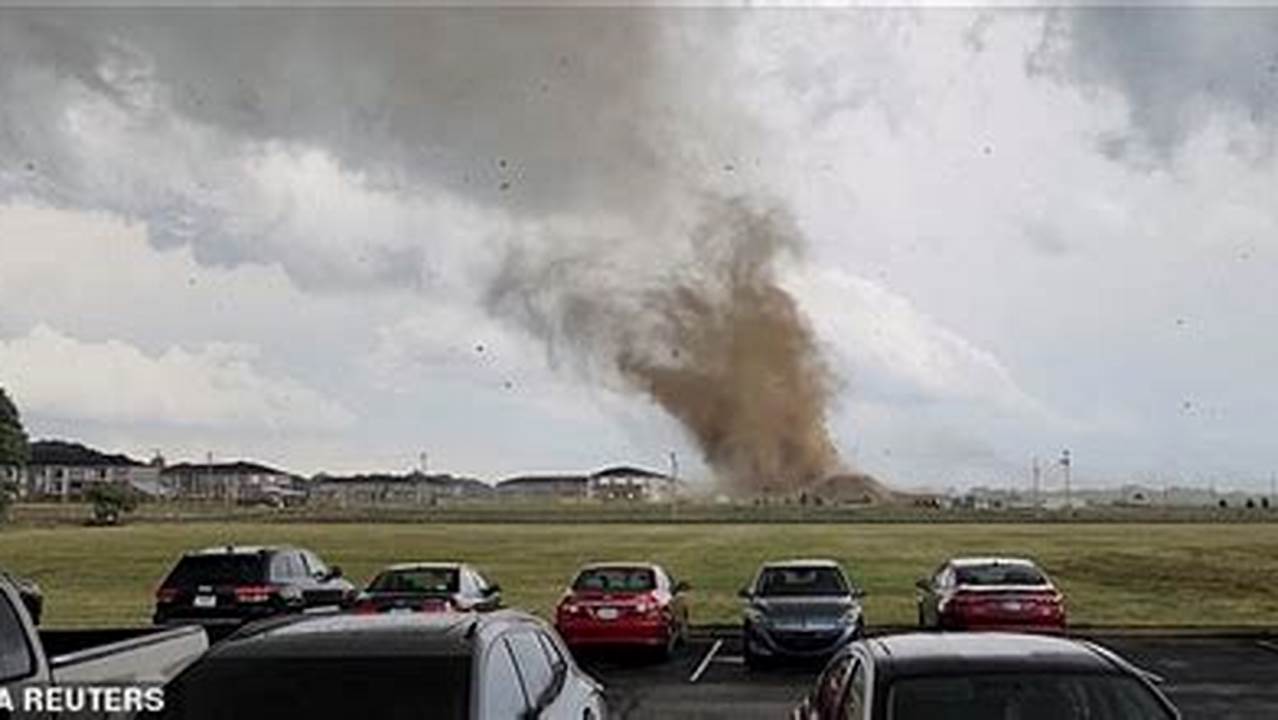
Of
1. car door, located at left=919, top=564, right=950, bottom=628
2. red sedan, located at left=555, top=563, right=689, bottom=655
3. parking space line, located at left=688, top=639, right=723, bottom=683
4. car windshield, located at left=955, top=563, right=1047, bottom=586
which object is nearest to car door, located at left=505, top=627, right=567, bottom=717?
parking space line, located at left=688, top=639, right=723, bottom=683

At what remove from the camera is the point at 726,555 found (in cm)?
6812

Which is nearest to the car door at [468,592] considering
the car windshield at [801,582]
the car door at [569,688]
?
the car windshield at [801,582]

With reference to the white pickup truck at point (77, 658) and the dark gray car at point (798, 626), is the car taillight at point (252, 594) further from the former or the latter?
the white pickup truck at point (77, 658)

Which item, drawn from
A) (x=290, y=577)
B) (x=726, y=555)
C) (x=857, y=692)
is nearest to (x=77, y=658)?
(x=857, y=692)

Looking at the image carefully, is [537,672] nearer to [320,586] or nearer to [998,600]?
[998,600]

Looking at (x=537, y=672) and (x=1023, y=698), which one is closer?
(x=1023, y=698)

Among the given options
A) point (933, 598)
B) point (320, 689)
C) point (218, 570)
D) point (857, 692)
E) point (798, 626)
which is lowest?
point (798, 626)

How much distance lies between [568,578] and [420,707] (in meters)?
46.6

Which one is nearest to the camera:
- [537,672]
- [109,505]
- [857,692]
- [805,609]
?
[857,692]

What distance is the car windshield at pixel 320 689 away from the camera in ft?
26.8

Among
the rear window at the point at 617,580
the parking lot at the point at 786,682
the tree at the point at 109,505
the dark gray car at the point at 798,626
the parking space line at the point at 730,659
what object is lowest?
the parking lot at the point at 786,682

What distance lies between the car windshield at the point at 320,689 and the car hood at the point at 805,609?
58.5 ft

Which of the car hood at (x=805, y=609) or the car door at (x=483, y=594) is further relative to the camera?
the car door at (x=483, y=594)

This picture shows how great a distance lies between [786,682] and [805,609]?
2122mm
